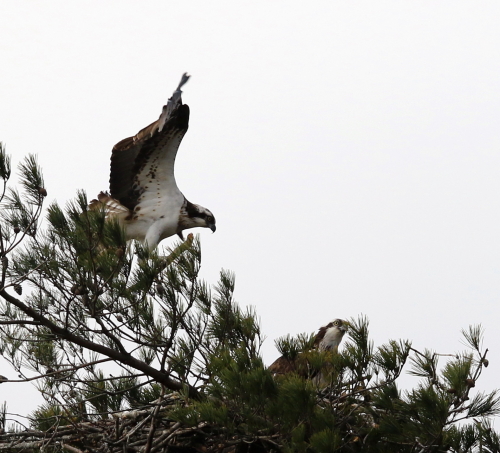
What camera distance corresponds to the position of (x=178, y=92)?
602 centimetres

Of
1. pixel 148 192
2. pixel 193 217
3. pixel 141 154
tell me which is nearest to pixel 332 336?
pixel 193 217

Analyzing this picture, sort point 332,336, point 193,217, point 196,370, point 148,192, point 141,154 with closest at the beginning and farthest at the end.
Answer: point 196,370 → point 332,336 → point 141,154 → point 148,192 → point 193,217

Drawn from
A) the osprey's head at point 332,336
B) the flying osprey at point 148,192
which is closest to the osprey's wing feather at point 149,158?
the flying osprey at point 148,192

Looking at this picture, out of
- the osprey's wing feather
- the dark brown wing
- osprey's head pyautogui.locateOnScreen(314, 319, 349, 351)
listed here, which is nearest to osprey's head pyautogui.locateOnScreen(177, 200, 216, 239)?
the osprey's wing feather

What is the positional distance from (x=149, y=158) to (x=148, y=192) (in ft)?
1.22

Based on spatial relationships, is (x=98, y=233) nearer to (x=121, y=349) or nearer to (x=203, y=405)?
(x=121, y=349)

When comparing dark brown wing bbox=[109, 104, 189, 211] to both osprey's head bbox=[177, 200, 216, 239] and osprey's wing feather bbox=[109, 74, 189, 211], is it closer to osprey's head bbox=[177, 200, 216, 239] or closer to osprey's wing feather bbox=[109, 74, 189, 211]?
osprey's wing feather bbox=[109, 74, 189, 211]

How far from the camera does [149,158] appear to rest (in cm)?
671

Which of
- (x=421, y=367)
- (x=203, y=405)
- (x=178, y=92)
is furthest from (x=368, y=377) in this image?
(x=178, y=92)

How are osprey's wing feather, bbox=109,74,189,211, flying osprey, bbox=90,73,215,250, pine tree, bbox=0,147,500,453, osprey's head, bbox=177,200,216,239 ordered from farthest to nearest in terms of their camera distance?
osprey's head, bbox=177,200,216,239 → flying osprey, bbox=90,73,215,250 → osprey's wing feather, bbox=109,74,189,211 → pine tree, bbox=0,147,500,453

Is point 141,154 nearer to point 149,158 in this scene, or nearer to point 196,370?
point 149,158

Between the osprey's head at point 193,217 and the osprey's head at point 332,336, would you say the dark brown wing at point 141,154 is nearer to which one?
the osprey's head at point 193,217

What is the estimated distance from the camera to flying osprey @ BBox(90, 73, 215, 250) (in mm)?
6645

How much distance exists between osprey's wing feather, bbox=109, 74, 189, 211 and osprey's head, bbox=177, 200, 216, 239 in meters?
0.20
